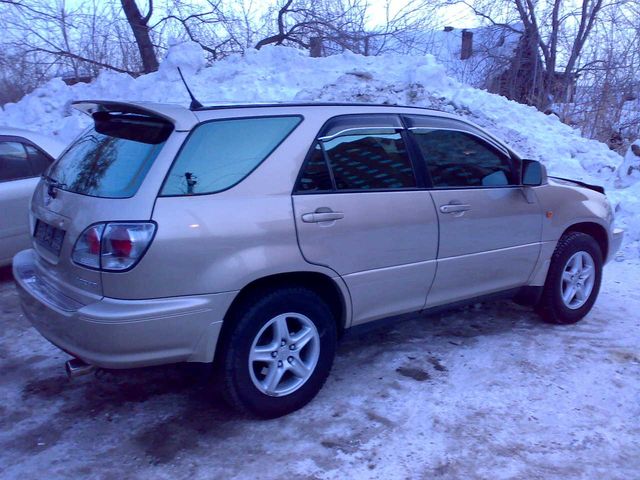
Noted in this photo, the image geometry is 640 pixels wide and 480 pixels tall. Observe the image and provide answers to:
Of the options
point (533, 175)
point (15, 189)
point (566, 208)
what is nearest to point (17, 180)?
point (15, 189)

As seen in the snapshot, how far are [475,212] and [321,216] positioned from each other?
4.20ft

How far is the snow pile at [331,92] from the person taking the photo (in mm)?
10383

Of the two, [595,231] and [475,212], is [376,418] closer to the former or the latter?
[475,212]

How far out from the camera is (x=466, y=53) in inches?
711

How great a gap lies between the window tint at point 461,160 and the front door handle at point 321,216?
878 millimetres

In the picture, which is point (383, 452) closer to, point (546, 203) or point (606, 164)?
point (546, 203)

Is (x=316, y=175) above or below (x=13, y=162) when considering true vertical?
above

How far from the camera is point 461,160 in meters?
4.40

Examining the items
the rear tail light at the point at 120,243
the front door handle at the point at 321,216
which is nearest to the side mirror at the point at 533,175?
the front door handle at the point at 321,216

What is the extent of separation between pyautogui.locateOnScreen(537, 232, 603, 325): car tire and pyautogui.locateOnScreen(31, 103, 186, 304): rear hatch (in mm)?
3131

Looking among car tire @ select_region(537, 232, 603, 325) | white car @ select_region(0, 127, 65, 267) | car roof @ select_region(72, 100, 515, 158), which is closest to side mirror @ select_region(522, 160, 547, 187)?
car tire @ select_region(537, 232, 603, 325)

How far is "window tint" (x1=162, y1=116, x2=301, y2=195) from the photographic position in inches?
127

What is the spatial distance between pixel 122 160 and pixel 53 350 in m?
1.99

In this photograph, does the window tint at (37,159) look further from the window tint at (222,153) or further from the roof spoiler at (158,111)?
the window tint at (222,153)
